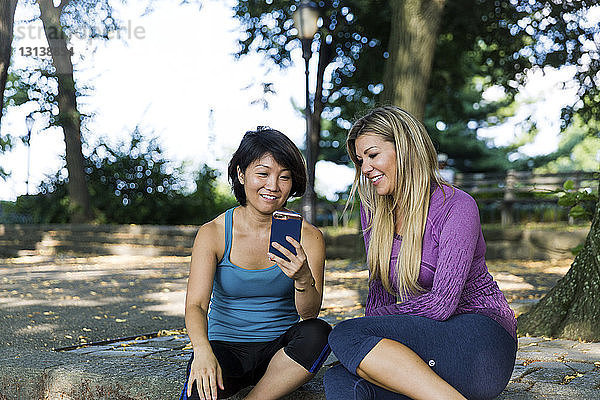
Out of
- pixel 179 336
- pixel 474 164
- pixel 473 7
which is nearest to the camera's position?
pixel 179 336

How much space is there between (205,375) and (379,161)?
106cm

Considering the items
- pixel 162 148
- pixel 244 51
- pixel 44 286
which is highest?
pixel 244 51

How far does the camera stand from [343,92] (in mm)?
16594

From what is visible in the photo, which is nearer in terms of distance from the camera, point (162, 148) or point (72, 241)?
point (72, 241)

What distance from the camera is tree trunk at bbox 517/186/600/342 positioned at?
13.2 feet

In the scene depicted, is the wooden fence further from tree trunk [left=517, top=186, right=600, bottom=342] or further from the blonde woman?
the blonde woman

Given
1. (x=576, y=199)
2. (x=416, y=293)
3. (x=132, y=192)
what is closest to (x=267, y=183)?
(x=416, y=293)

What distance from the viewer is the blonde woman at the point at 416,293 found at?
234 centimetres

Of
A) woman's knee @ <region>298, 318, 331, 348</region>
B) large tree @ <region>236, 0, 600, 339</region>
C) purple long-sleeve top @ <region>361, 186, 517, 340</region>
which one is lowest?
woman's knee @ <region>298, 318, 331, 348</region>

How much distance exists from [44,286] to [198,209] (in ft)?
28.9

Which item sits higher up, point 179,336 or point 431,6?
point 431,6

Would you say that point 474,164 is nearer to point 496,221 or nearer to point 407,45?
point 496,221

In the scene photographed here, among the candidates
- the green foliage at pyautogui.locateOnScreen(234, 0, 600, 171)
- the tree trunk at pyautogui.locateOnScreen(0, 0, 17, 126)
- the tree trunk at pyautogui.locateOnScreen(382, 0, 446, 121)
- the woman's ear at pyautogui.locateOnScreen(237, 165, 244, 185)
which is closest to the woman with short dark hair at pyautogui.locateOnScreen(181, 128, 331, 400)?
the woman's ear at pyautogui.locateOnScreen(237, 165, 244, 185)

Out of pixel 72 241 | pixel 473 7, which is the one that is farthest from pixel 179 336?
pixel 473 7
